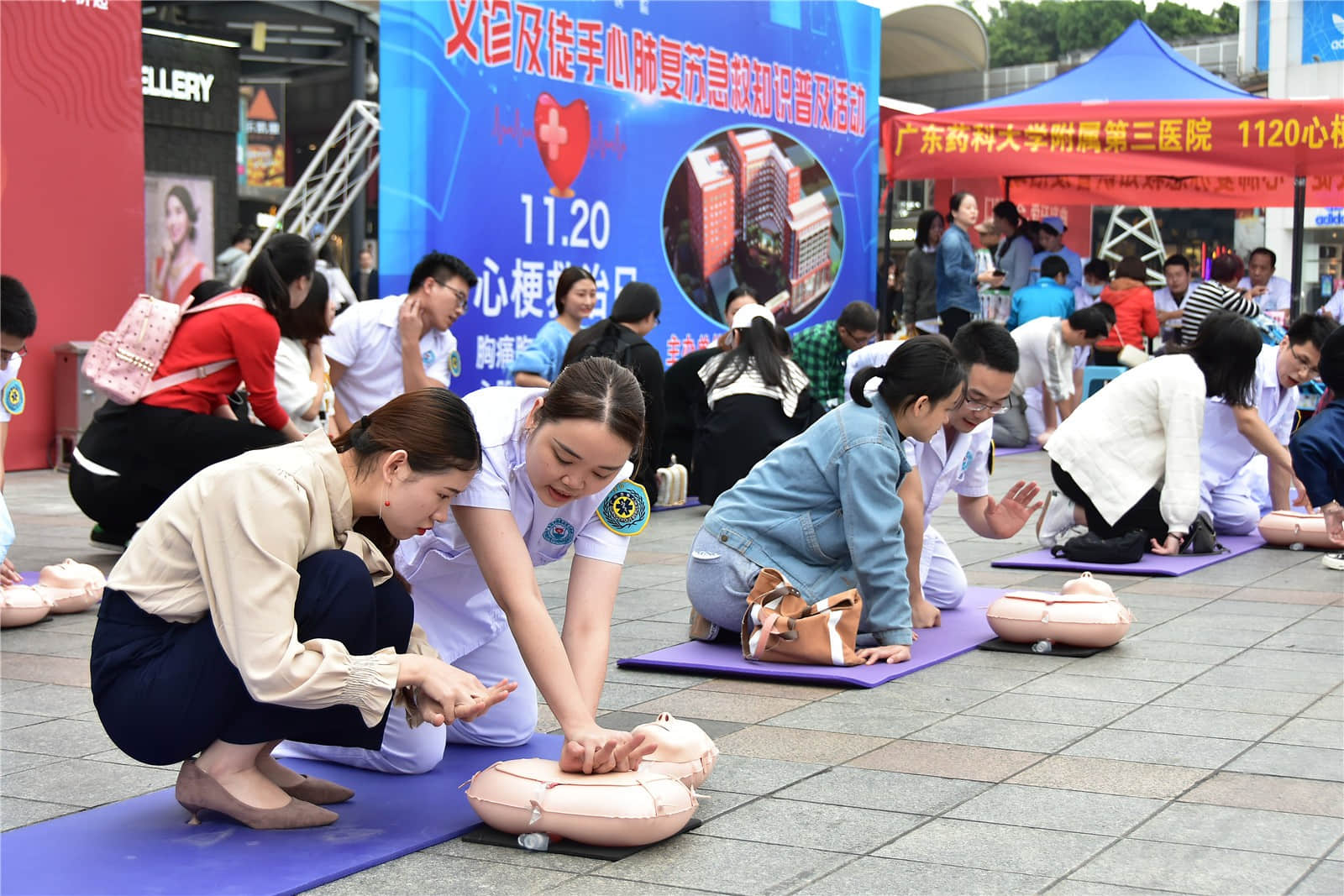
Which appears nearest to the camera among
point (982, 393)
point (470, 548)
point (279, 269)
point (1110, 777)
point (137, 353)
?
point (470, 548)

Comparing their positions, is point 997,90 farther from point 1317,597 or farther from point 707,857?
point 707,857

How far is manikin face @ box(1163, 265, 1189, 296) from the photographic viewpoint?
1352 cm

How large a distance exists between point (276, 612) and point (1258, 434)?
5.37 metres

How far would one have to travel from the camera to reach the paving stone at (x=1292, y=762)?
3.42 m

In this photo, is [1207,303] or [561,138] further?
[1207,303]

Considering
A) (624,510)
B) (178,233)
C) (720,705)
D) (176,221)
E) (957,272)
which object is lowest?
(720,705)

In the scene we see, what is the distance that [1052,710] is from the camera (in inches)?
159

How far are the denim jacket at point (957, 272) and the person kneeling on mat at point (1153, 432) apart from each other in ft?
17.1

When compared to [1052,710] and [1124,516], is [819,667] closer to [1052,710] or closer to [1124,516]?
[1052,710]

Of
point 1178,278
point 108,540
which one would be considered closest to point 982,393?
point 108,540

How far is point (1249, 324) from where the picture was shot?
21.1ft

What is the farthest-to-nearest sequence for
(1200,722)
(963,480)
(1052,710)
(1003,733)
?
(963,480)
(1052,710)
(1200,722)
(1003,733)

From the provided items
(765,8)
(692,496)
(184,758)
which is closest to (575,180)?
(692,496)

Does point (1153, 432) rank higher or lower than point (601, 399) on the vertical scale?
lower
